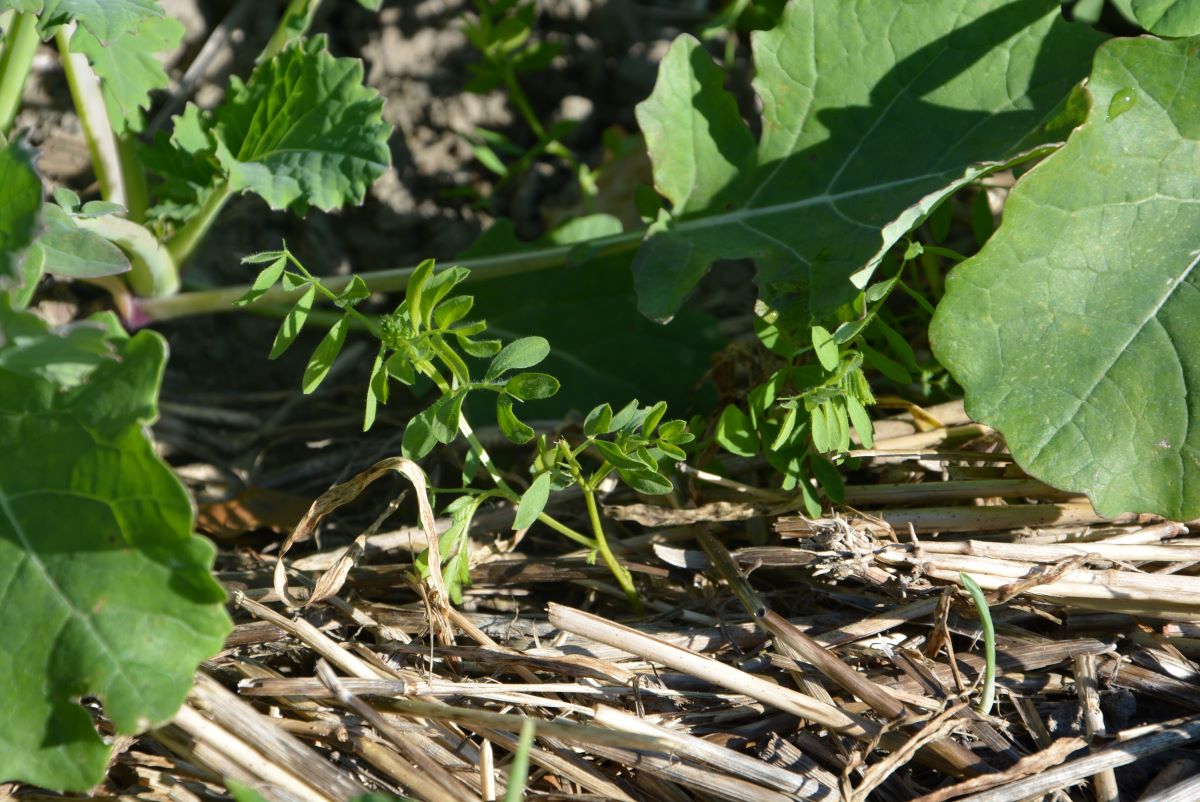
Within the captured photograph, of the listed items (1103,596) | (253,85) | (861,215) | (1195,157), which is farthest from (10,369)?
(1195,157)

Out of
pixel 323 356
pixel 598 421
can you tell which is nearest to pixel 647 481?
pixel 598 421

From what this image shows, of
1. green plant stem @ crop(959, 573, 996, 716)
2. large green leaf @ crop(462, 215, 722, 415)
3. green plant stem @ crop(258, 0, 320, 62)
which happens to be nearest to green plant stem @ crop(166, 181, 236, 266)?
green plant stem @ crop(258, 0, 320, 62)

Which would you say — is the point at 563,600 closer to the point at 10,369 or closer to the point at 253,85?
the point at 10,369

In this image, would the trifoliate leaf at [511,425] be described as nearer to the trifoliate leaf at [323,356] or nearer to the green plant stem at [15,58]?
the trifoliate leaf at [323,356]

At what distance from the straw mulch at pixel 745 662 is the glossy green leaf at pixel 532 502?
181 mm

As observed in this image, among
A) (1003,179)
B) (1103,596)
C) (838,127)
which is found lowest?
(1103,596)

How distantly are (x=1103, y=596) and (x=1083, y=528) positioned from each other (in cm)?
18

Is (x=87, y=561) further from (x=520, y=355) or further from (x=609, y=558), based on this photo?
(x=609, y=558)

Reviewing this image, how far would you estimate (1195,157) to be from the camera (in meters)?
1.86

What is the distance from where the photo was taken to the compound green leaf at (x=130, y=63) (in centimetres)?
207

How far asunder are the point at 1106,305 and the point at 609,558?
3.08ft

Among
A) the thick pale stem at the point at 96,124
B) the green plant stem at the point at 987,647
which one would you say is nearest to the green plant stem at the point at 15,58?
the thick pale stem at the point at 96,124

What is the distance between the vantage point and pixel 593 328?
254 centimetres

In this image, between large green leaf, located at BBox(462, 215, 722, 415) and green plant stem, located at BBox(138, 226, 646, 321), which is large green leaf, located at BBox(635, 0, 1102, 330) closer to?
green plant stem, located at BBox(138, 226, 646, 321)
